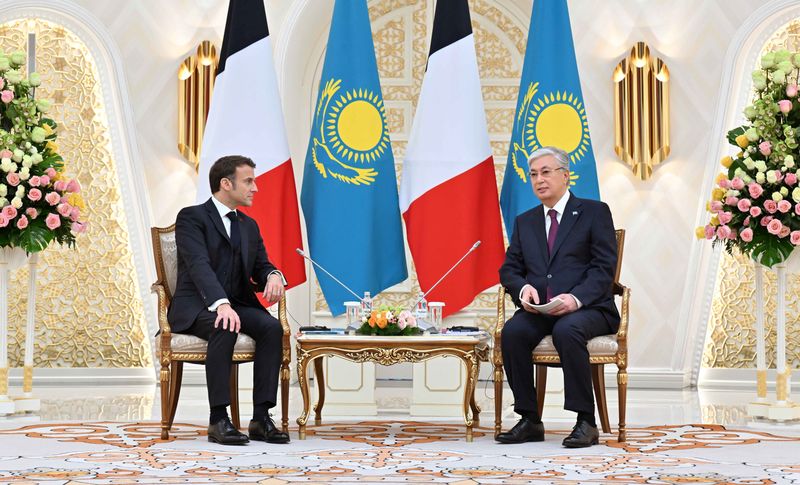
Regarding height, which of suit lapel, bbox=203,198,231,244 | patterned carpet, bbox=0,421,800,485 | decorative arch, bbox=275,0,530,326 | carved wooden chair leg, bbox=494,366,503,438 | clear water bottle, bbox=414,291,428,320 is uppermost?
decorative arch, bbox=275,0,530,326

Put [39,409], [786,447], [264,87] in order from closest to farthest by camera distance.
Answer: [786,447]
[39,409]
[264,87]

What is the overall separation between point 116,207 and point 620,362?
4.61 m

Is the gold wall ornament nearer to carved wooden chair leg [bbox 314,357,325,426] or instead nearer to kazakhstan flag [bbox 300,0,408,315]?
kazakhstan flag [bbox 300,0,408,315]

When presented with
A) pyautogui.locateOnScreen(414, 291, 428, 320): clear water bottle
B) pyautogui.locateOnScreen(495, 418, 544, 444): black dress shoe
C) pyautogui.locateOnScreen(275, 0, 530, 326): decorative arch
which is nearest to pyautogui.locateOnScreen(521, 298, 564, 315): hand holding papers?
pyautogui.locateOnScreen(495, 418, 544, 444): black dress shoe

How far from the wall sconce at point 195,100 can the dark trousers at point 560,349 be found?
3794 mm

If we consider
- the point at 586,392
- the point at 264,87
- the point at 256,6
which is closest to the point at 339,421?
the point at 586,392

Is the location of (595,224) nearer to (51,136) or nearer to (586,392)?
(586,392)

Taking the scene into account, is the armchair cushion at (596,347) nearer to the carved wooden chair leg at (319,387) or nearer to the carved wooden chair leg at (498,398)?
the carved wooden chair leg at (498,398)

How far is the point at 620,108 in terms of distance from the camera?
7.42m

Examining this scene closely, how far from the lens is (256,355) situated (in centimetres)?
440

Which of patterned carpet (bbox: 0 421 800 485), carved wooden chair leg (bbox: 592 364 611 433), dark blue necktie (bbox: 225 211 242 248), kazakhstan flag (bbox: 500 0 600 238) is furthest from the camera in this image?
kazakhstan flag (bbox: 500 0 600 238)

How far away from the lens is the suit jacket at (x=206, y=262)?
4379mm

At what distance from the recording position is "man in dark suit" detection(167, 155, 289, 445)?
13.9ft

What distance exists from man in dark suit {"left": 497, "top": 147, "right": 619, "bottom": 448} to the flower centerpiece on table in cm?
85
